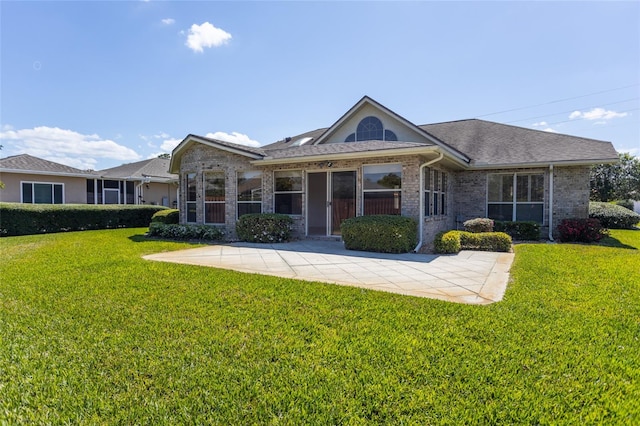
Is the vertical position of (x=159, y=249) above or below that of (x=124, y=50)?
below

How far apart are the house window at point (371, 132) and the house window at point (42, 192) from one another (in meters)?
16.8

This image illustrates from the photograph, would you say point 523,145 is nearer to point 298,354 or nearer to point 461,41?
point 461,41

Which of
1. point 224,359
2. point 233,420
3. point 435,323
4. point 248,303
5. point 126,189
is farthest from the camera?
point 126,189

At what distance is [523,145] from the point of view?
1403 centimetres

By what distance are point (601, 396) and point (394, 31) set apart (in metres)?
12.5

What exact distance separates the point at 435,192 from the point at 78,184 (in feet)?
66.4

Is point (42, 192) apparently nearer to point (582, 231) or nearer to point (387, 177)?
point (387, 177)

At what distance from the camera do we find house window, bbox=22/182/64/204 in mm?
17797

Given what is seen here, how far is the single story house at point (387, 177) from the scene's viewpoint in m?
10.6

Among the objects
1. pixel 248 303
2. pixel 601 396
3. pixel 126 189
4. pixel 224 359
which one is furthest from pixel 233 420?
pixel 126 189

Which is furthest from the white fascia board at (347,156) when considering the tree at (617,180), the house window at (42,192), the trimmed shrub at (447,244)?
the tree at (617,180)

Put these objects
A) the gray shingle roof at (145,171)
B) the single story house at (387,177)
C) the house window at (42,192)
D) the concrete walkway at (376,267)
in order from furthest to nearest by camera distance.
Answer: the gray shingle roof at (145,171) < the house window at (42,192) < the single story house at (387,177) < the concrete walkway at (376,267)

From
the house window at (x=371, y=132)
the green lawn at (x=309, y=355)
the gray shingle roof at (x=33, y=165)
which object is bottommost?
the green lawn at (x=309, y=355)

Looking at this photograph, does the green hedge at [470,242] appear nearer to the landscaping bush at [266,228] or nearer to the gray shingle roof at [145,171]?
the landscaping bush at [266,228]
